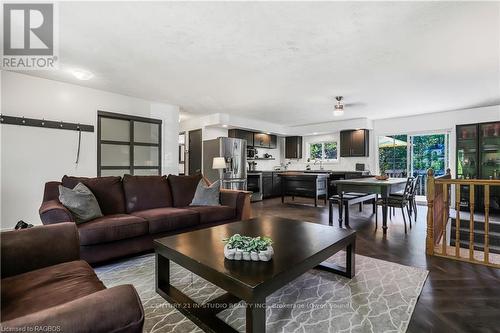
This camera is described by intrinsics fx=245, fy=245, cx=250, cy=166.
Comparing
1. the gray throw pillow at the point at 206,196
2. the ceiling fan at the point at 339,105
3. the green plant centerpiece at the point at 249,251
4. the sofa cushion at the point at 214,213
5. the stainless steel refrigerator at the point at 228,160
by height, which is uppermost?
the ceiling fan at the point at 339,105

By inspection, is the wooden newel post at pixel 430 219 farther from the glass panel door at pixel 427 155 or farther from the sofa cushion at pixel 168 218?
the glass panel door at pixel 427 155

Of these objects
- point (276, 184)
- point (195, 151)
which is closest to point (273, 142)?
point (276, 184)

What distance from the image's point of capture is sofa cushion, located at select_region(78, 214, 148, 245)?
2.38 meters

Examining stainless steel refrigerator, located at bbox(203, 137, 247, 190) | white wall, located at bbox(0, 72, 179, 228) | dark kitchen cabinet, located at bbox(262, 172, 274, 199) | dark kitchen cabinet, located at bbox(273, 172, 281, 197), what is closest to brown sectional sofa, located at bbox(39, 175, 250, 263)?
white wall, located at bbox(0, 72, 179, 228)

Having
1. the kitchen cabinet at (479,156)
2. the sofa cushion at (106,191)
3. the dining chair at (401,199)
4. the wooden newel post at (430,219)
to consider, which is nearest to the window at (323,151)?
the kitchen cabinet at (479,156)

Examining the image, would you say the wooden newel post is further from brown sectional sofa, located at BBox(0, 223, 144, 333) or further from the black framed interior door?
the black framed interior door

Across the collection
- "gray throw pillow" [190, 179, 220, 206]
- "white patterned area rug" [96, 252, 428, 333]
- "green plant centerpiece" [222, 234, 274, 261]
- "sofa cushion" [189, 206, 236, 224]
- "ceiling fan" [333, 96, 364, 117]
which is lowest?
"white patterned area rug" [96, 252, 428, 333]

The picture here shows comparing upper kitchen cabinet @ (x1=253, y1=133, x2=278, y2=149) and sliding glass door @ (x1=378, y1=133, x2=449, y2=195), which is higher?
upper kitchen cabinet @ (x1=253, y1=133, x2=278, y2=149)

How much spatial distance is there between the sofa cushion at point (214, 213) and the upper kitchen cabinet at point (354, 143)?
5014 millimetres

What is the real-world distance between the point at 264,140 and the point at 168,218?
561 cm

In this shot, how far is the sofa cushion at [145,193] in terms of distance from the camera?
10.8 feet

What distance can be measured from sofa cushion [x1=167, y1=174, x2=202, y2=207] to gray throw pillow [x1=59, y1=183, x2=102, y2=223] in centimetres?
107

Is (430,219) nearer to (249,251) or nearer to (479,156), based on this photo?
(249,251)

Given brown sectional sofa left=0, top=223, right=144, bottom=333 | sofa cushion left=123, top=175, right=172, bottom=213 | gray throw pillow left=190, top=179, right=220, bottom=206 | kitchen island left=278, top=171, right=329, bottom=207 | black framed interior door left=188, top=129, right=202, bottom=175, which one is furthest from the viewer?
black framed interior door left=188, top=129, right=202, bottom=175
